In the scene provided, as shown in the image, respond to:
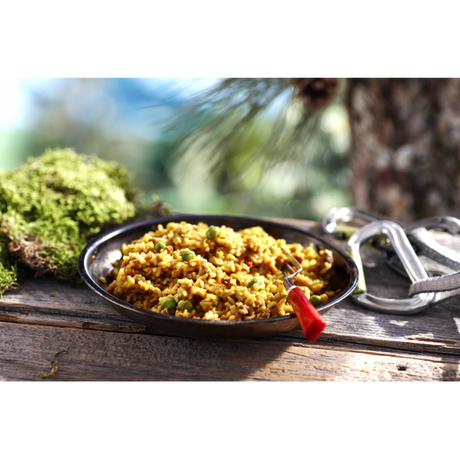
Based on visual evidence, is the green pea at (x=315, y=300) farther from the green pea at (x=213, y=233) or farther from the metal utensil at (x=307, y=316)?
the green pea at (x=213, y=233)

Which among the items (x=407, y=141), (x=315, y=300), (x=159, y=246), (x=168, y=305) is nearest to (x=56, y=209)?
(x=159, y=246)

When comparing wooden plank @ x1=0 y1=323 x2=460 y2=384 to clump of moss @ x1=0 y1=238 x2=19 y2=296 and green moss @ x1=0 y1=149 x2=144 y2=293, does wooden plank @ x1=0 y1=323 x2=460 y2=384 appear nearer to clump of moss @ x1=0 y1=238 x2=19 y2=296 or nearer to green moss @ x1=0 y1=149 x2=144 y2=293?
clump of moss @ x1=0 y1=238 x2=19 y2=296

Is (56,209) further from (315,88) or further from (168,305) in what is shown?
(315,88)

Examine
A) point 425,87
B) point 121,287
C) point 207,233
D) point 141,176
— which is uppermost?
point 425,87

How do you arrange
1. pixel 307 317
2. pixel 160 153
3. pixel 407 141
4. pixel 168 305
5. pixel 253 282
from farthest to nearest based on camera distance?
pixel 160 153, pixel 407 141, pixel 253 282, pixel 168 305, pixel 307 317

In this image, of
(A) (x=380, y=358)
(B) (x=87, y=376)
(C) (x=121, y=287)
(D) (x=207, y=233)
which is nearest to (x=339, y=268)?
(A) (x=380, y=358)

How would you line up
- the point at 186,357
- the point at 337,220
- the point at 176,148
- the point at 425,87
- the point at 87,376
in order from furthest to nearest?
1. the point at 176,148
2. the point at 425,87
3. the point at 337,220
4. the point at 186,357
5. the point at 87,376

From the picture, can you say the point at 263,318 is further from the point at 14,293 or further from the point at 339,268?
the point at 14,293
